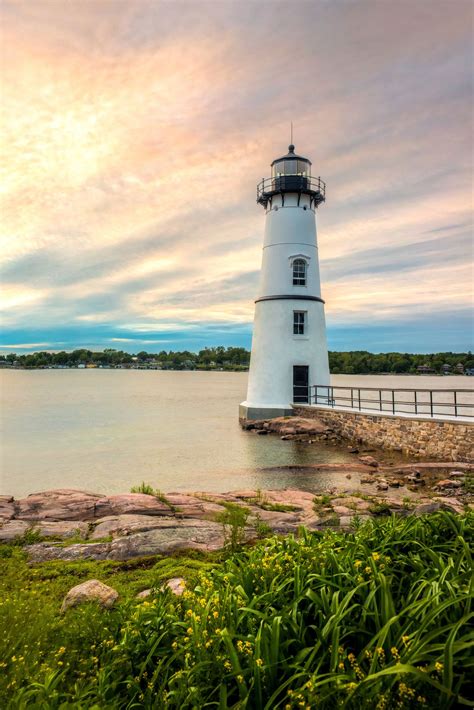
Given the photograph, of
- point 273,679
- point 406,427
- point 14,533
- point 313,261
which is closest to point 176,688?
point 273,679

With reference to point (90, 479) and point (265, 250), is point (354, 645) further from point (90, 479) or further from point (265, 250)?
point (265, 250)

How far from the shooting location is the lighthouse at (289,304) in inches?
1000

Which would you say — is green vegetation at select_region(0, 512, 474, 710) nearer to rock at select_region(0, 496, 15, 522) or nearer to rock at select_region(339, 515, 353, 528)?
rock at select_region(339, 515, 353, 528)

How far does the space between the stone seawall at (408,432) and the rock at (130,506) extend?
10840 millimetres

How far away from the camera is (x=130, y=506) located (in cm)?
969

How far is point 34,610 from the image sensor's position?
420 cm

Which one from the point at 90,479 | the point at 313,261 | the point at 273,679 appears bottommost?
the point at 90,479

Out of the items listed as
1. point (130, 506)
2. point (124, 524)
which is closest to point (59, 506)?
Answer: point (130, 506)

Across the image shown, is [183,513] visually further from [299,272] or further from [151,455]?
[299,272]

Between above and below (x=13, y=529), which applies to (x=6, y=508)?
below

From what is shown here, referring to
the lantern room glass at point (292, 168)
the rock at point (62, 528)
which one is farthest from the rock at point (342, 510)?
the lantern room glass at point (292, 168)

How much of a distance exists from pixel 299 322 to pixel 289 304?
1.22 metres

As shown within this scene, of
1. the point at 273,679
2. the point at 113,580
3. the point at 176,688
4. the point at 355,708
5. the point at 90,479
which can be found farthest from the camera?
the point at 90,479

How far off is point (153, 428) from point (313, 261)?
1427 cm
